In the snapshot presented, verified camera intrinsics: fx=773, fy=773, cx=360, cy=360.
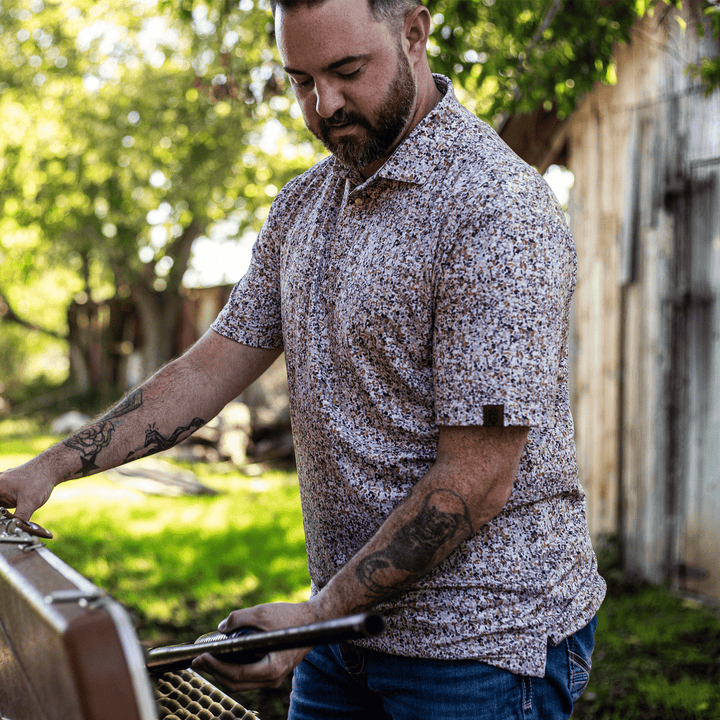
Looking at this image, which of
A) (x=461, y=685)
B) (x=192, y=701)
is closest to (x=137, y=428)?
(x=192, y=701)

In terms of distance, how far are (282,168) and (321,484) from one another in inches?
399

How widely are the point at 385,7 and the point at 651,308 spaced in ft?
13.8

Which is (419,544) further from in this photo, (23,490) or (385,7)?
(385,7)

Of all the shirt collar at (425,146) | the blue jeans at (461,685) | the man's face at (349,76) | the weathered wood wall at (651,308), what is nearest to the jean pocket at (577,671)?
the blue jeans at (461,685)

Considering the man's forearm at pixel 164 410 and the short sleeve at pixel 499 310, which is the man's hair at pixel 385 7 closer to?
the short sleeve at pixel 499 310

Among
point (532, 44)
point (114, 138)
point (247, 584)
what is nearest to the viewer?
point (532, 44)

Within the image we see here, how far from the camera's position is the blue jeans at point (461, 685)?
1.52m

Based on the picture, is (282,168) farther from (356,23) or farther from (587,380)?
(356,23)

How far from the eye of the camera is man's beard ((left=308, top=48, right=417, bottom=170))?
5.27 ft

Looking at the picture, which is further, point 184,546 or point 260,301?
point 184,546

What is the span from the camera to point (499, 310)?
1360 mm

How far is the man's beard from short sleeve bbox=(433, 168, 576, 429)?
0.32 metres

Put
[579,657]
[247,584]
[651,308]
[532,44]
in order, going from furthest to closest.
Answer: [247,584] < [651,308] < [532,44] < [579,657]

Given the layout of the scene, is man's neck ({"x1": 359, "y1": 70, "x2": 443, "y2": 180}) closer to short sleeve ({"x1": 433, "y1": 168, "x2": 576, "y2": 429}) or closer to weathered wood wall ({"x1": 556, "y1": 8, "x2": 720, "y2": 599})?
short sleeve ({"x1": 433, "y1": 168, "x2": 576, "y2": 429})
